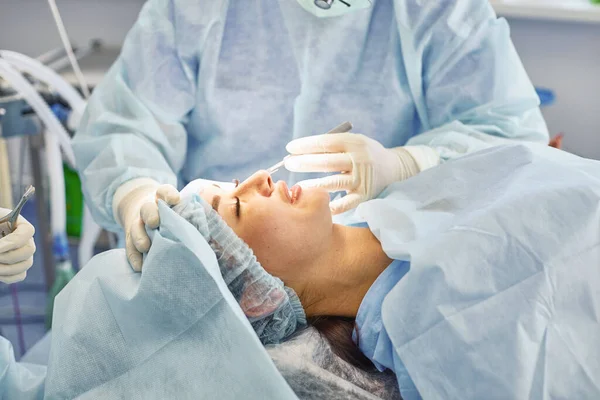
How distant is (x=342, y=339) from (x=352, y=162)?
0.38 m

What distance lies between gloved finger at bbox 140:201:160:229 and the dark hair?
36cm

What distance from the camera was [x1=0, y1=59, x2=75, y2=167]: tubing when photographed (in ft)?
5.11

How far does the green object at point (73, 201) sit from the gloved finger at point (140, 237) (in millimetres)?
1459

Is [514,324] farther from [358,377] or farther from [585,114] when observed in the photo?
[585,114]

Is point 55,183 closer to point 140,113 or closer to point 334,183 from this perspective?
point 140,113

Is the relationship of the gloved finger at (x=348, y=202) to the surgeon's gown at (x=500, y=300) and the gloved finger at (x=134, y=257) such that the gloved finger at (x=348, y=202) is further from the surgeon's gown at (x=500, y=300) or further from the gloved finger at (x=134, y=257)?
the gloved finger at (x=134, y=257)

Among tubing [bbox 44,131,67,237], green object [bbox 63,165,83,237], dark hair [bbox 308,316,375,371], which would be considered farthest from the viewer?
green object [bbox 63,165,83,237]

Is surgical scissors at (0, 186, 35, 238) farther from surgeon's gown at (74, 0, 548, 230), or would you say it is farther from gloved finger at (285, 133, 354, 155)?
gloved finger at (285, 133, 354, 155)

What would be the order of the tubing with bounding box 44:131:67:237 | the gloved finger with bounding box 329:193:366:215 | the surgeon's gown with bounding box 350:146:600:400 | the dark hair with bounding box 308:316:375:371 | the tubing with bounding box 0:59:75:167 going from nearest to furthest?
the surgeon's gown with bounding box 350:146:600:400 → the dark hair with bounding box 308:316:375:371 → the gloved finger with bounding box 329:193:366:215 → the tubing with bounding box 0:59:75:167 → the tubing with bounding box 44:131:67:237

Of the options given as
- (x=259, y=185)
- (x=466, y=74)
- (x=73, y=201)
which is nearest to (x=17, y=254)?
(x=259, y=185)

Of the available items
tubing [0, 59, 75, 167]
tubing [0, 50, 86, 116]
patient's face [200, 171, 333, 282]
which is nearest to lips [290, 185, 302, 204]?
patient's face [200, 171, 333, 282]

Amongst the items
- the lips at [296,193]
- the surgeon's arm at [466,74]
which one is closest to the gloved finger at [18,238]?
the lips at [296,193]

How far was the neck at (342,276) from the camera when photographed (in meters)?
1.19

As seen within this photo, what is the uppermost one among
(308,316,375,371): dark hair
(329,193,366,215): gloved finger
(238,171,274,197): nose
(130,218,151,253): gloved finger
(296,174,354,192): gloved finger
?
(130,218,151,253): gloved finger
